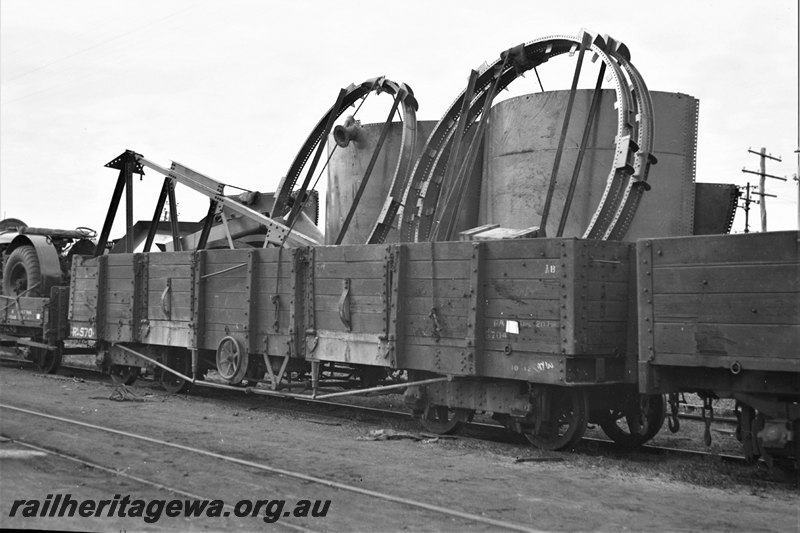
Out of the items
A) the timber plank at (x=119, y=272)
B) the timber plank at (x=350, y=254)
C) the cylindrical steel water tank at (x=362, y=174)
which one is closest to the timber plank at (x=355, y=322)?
the timber plank at (x=350, y=254)

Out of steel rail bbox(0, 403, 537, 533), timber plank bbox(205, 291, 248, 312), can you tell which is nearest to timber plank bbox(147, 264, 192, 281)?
timber plank bbox(205, 291, 248, 312)

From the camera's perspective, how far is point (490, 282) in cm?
898

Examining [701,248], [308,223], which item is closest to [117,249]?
[308,223]

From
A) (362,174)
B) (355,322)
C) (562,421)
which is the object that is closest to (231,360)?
(355,322)

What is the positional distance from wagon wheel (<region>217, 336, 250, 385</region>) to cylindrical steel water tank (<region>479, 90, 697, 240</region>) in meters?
4.30

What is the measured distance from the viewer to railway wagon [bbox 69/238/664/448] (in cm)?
842

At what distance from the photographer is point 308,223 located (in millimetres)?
16484

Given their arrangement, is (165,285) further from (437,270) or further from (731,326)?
(731,326)

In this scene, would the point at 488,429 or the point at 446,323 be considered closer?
the point at 446,323

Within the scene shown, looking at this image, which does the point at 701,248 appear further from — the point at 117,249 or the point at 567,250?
the point at 117,249

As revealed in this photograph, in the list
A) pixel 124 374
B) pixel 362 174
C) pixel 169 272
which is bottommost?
pixel 124 374

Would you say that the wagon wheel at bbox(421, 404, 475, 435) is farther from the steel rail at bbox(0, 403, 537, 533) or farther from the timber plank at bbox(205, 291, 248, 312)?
the timber plank at bbox(205, 291, 248, 312)

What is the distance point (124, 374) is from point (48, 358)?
2.72 meters

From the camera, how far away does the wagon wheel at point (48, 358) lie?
55.8 feet
